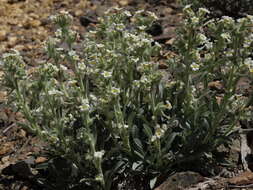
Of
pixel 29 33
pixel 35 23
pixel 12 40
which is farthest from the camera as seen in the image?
pixel 35 23

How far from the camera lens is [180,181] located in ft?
12.3

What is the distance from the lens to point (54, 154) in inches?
161

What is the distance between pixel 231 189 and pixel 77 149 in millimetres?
1570

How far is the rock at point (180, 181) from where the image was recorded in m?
3.75

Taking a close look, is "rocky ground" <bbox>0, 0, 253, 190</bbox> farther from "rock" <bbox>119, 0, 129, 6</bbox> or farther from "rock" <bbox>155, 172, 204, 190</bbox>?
"rock" <bbox>155, 172, 204, 190</bbox>

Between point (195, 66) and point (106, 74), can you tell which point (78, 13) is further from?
point (106, 74)

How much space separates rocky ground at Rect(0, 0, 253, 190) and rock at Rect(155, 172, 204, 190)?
70 centimetres

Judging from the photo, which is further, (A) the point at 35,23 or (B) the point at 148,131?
(A) the point at 35,23

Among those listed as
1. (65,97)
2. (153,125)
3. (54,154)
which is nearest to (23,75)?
(65,97)

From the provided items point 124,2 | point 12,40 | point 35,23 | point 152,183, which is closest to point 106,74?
point 152,183

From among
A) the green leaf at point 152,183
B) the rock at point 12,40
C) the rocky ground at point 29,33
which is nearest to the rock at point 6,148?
the rocky ground at point 29,33

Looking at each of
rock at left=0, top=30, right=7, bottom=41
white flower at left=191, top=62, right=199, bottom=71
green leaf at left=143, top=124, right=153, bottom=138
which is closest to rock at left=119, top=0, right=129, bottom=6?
rock at left=0, top=30, right=7, bottom=41

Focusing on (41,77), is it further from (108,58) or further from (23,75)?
(108,58)

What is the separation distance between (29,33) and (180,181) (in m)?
5.15
